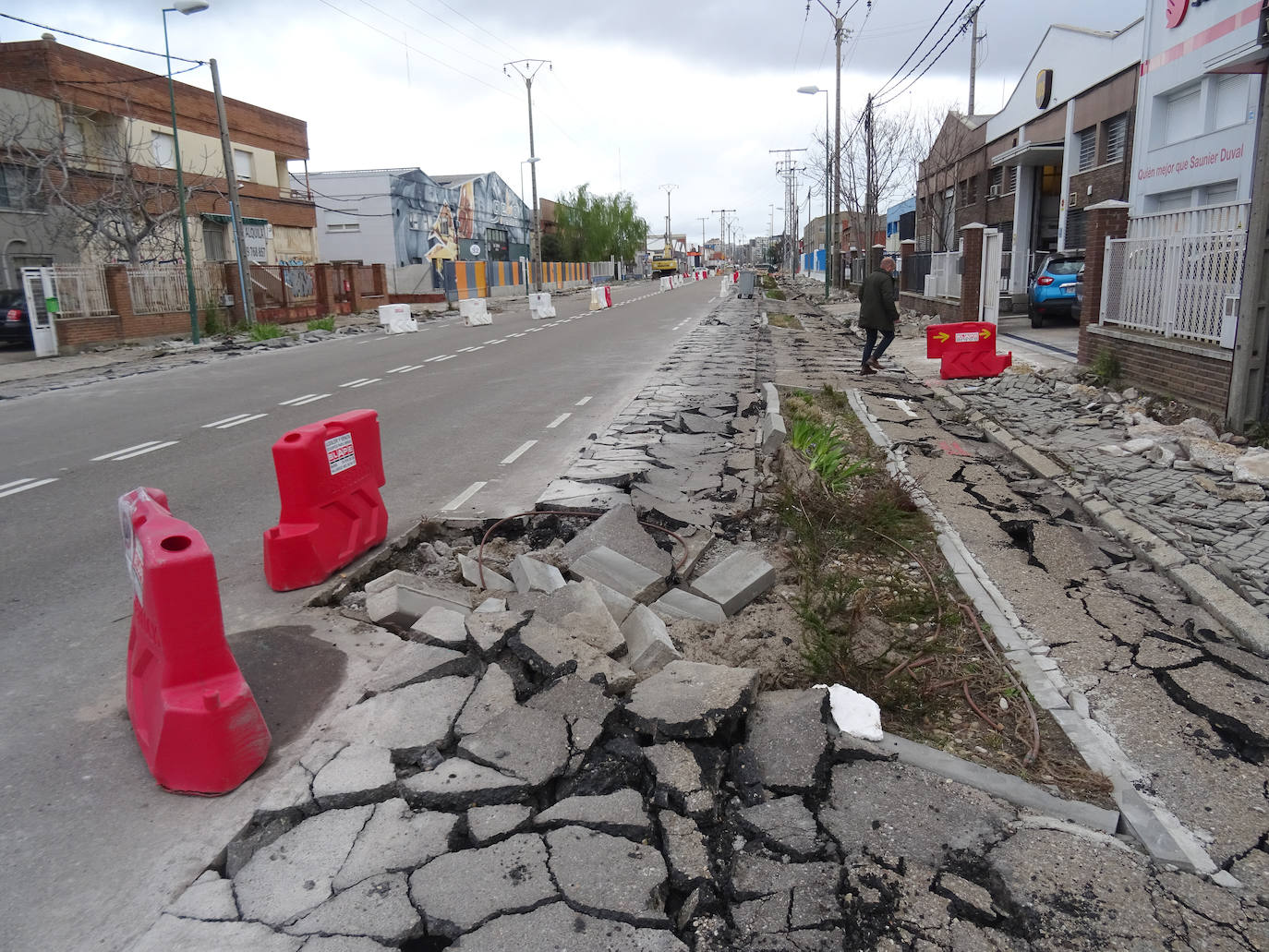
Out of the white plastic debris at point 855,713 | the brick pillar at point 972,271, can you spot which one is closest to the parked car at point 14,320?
the brick pillar at point 972,271

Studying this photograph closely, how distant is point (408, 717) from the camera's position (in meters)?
3.86

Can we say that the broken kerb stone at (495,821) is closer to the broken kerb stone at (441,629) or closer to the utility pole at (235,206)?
the broken kerb stone at (441,629)

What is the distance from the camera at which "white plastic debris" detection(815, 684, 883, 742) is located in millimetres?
3748

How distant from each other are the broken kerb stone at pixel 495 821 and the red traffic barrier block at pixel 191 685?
1005 millimetres

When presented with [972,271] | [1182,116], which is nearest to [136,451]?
[972,271]

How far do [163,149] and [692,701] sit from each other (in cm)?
4009

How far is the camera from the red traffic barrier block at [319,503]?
546cm

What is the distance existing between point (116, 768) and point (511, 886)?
1887mm

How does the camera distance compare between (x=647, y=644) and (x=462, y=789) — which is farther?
(x=647, y=644)

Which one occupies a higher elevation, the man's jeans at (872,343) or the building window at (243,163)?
the building window at (243,163)

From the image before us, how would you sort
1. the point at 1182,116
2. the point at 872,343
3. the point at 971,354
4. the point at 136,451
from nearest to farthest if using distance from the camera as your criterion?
the point at 136,451 < the point at 971,354 < the point at 872,343 < the point at 1182,116

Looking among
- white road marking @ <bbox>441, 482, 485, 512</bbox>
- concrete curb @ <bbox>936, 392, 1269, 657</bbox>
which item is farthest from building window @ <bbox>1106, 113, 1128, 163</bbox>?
white road marking @ <bbox>441, 482, 485, 512</bbox>

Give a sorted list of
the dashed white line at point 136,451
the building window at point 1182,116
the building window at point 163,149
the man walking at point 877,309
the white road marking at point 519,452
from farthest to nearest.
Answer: the building window at point 163,149
the building window at point 1182,116
the man walking at point 877,309
the dashed white line at point 136,451
the white road marking at point 519,452

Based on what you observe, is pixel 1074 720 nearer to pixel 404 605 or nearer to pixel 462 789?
pixel 462 789
